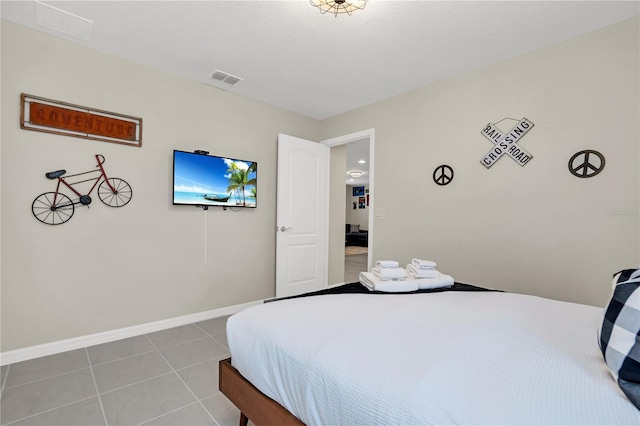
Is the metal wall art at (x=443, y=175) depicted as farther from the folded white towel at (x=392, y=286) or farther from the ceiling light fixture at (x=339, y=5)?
the ceiling light fixture at (x=339, y=5)

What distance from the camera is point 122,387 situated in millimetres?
1981

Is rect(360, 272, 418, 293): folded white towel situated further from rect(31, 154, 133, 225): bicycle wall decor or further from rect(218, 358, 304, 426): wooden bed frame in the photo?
rect(31, 154, 133, 225): bicycle wall decor

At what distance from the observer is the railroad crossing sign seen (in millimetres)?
2543

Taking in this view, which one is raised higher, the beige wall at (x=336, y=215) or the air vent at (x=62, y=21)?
the air vent at (x=62, y=21)

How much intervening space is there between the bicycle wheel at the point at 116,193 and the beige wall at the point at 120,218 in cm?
6

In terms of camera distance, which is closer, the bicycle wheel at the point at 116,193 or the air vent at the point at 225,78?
the bicycle wheel at the point at 116,193

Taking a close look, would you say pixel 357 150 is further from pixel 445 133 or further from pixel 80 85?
pixel 80 85

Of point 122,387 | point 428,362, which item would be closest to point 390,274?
point 428,362

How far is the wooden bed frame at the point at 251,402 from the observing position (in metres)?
1.20

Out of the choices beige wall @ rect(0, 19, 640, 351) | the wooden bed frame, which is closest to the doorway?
beige wall @ rect(0, 19, 640, 351)

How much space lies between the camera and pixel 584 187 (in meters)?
2.26

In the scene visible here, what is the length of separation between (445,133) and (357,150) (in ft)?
11.0

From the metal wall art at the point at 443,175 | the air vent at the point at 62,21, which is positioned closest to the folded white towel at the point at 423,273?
the metal wall art at the point at 443,175

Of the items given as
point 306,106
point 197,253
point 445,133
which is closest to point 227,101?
point 306,106
